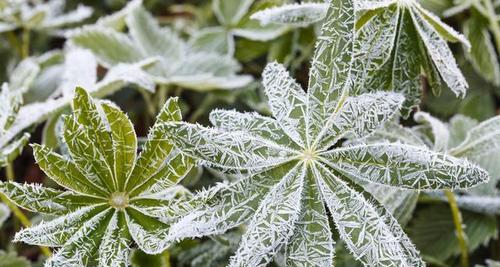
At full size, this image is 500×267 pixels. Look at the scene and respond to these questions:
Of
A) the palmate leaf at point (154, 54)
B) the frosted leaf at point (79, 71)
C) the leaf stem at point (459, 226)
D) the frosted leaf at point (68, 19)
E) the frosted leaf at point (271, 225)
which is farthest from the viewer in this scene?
the frosted leaf at point (68, 19)

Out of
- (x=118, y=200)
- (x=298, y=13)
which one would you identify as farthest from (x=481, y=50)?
(x=118, y=200)

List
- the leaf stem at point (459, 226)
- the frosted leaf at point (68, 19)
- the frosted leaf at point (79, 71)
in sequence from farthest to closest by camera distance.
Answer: the frosted leaf at point (68, 19), the frosted leaf at point (79, 71), the leaf stem at point (459, 226)

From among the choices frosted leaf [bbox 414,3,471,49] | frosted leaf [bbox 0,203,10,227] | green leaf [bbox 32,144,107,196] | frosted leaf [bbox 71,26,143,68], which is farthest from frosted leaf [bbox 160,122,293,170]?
frosted leaf [bbox 71,26,143,68]

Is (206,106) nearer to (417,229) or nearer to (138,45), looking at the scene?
(138,45)

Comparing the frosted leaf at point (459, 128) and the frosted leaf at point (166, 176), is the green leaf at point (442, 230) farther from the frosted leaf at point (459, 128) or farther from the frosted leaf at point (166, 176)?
the frosted leaf at point (166, 176)

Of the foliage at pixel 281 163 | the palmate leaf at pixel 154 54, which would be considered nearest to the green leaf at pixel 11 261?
the foliage at pixel 281 163

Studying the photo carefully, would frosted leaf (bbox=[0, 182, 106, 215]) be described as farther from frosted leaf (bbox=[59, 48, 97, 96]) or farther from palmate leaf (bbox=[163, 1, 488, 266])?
frosted leaf (bbox=[59, 48, 97, 96])

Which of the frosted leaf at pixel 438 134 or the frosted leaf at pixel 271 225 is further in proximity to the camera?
the frosted leaf at pixel 438 134

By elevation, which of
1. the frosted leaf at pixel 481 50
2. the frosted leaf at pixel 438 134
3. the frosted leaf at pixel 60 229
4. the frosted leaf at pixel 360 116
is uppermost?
the frosted leaf at pixel 481 50
